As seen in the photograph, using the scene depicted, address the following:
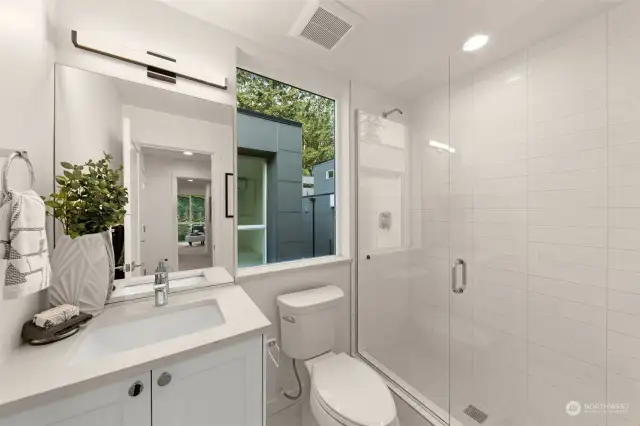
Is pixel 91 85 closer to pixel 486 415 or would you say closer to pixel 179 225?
pixel 179 225

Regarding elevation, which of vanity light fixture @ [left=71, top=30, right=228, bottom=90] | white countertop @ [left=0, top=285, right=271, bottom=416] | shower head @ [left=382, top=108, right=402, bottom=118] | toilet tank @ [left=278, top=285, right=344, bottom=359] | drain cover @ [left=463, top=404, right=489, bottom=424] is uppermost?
shower head @ [left=382, top=108, right=402, bottom=118]

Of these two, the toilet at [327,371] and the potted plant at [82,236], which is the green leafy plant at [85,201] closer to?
the potted plant at [82,236]

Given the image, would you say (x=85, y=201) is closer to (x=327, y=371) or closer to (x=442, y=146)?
(x=327, y=371)

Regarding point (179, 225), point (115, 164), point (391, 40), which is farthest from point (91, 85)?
point (391, 40)

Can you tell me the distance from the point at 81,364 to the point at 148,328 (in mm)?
376

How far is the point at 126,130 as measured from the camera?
1271 mm

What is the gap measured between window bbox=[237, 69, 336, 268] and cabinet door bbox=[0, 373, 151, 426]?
108 centimetres

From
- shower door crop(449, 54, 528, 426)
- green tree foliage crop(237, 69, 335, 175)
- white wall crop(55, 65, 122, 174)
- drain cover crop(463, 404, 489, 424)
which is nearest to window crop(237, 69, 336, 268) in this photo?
green tree foliage crop(237, 69, 335, 175)

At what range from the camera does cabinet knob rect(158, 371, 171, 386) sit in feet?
2.61

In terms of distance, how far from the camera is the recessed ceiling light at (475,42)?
157cm

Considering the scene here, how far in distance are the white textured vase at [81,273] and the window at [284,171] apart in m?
0.84

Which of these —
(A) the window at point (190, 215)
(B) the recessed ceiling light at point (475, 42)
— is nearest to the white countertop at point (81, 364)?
(A) the window at point (190, 215)

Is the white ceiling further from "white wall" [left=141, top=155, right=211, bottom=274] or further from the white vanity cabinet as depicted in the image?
the white vanity cabinet

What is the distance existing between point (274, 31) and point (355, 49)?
1.76 feet
